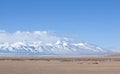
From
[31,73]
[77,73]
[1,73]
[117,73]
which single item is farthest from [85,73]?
[1,73]

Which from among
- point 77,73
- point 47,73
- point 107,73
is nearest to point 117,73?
point 107,73

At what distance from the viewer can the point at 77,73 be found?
33625 millimetres

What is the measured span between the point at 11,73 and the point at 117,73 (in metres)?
9.72

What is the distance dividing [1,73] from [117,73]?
10.6 metres

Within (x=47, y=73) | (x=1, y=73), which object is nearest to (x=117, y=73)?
(x=47, y=73)

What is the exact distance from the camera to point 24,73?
3225 cm

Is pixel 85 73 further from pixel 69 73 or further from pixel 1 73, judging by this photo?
pixel 1 73

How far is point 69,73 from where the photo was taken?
33625 millimetres

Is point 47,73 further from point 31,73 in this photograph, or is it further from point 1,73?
point 1,73

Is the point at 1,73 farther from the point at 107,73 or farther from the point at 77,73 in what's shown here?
the point at 107,73

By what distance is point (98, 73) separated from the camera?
33.8 meters

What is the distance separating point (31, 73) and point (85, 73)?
513 cm

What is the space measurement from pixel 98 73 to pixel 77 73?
1.99m

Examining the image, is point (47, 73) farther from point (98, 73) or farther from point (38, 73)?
point (98, 73)
